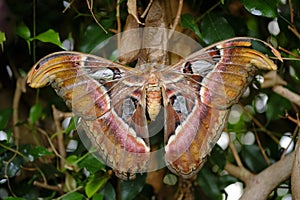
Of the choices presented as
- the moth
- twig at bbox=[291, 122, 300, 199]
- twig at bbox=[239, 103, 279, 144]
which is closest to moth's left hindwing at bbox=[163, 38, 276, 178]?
the moth

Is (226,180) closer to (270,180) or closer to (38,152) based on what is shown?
(270,180)

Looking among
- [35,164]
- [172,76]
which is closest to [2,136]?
[35,164]

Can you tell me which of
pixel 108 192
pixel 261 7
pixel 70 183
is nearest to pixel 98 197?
pixel 108 192

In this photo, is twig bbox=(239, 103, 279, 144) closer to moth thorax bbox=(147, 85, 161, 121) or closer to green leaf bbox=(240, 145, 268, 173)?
green leaf bbox=(240, 145, 268, 173)

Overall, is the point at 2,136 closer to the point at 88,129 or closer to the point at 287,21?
the point at 88,129

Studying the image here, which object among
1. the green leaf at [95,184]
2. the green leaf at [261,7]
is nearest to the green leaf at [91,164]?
the green leaf at [95,184]
